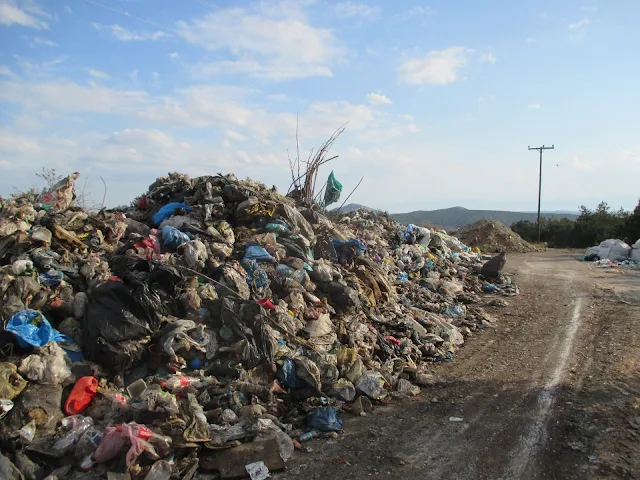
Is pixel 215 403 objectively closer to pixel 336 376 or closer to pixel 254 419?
pixel 254 419

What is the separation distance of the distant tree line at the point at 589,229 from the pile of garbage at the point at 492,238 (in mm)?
3692

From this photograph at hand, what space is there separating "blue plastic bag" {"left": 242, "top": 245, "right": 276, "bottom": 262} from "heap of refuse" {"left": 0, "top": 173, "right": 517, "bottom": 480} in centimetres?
1

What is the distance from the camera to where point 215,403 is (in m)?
3.88

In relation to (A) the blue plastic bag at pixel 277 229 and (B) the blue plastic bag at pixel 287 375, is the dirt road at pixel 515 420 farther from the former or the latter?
(A) the blue plastic bag at pixel 277 229

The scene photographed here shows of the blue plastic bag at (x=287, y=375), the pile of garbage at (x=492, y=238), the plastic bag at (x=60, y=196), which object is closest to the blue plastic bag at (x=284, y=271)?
the blue plastic bag at (x=287, y=375)

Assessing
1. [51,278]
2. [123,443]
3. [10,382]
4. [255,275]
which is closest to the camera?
[123,443]

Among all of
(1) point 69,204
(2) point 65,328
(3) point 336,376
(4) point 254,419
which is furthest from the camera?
(1) point 69,204

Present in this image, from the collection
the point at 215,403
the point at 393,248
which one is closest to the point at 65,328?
the point at 215,403

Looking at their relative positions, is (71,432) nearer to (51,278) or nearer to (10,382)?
(10,382)

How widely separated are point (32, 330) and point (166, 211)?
310 centimetres

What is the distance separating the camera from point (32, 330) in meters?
3.91

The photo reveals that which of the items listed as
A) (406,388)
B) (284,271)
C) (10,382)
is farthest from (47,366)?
(406,388)

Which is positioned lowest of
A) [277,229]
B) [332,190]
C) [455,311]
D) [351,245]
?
[455,311]

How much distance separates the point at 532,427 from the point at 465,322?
3.42 metres
